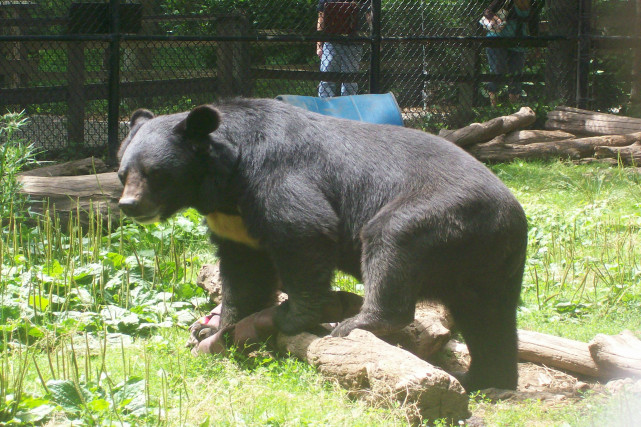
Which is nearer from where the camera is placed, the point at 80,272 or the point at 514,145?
the point at 80,272

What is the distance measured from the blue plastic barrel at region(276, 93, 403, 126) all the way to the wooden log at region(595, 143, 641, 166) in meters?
3.61

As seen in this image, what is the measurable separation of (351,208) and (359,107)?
3642 millimetres

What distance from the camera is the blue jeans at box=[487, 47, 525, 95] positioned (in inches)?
478

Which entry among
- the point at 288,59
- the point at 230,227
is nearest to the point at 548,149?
the point at 288,59

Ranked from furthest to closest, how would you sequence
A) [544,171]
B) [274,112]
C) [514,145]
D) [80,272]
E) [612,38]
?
[612,38] → [514,145] → [544,171] → [80,272] → [274,112]

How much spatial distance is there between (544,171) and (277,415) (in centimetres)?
720

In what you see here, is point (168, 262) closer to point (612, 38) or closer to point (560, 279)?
point (560, 279)

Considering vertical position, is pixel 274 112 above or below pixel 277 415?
above

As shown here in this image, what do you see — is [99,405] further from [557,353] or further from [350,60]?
[350,60]

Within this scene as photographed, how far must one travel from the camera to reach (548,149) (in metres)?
10.8

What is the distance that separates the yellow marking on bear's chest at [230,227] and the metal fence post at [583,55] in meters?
8.29

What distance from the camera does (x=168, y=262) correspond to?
19.2ft

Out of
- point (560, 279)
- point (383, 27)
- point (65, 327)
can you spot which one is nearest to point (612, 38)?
point (383, 27)

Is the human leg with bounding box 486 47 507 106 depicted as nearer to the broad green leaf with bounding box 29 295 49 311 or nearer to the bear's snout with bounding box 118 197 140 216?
the bear's snout with bounding box 118 197 140 216
